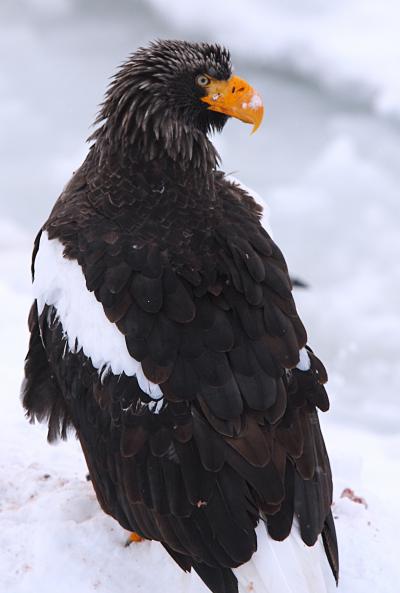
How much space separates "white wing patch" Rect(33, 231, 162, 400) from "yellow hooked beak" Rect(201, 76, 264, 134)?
2.73 ft

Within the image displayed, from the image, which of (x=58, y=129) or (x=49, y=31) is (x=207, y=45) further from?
(x=49, y=31)

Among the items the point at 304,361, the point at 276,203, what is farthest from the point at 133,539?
the point at 276,203

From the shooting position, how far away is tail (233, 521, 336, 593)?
2.97 metres

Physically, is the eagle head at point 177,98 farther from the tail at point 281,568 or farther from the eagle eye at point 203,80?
the tail at point 281,568

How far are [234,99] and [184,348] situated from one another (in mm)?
1079

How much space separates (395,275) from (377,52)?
3.31m

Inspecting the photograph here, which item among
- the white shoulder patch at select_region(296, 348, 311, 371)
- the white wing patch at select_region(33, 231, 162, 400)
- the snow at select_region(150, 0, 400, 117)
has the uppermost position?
the snow at select_region(150, 0, 400, 117)

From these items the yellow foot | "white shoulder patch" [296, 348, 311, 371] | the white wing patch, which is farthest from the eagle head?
the yellow foot

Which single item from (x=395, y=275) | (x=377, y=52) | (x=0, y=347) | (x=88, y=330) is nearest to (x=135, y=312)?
(x=88, y=330)

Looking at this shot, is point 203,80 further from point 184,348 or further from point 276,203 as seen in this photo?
point 276,203

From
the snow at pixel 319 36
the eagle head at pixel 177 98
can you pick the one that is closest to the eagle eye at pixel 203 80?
the eagle head at pixel 177 98

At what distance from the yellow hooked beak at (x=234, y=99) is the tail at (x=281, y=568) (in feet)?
5.24

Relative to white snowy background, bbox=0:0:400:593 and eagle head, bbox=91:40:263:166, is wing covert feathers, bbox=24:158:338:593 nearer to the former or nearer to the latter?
eagle head, bbox=91:40:263:166

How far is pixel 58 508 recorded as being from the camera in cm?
388
